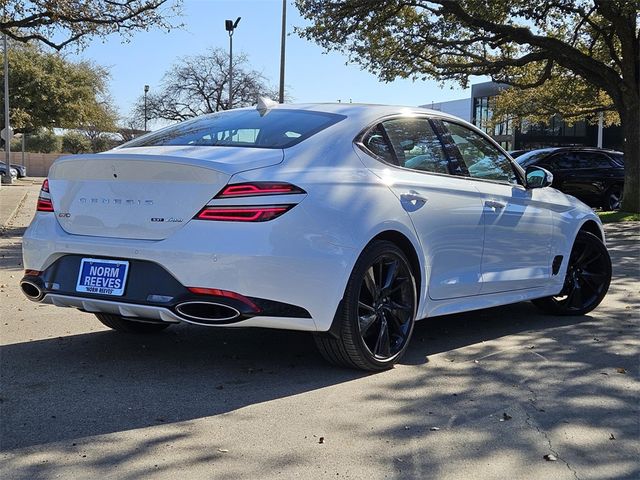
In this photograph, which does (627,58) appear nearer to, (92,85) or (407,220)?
(407,220)

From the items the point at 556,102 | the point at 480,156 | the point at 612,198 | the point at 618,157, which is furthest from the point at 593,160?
the point at 480,156

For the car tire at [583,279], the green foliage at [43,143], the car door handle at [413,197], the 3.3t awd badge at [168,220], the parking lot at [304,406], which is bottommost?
the parking lot at [304,406]

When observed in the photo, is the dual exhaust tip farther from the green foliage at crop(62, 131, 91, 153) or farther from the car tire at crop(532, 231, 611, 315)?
the green foliage at crop(62, 131, 91, 153)

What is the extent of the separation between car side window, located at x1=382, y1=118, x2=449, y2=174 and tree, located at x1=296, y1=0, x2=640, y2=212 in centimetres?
1168

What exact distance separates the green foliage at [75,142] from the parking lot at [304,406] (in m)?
73.6

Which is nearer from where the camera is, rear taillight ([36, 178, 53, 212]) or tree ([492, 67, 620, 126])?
rear taillight ([36, 178, 53, 212])

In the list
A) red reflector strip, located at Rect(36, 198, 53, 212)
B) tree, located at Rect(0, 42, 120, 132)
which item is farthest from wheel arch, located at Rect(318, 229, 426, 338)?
tree, located at Rect(0, 42, 120, 132)

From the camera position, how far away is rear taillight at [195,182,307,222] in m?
3.77

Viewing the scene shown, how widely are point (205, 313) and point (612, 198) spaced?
1707cm

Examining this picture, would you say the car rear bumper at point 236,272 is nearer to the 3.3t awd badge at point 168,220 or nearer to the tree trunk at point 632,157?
the 3.3t awd badge at point 168,220

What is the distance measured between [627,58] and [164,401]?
16.3m

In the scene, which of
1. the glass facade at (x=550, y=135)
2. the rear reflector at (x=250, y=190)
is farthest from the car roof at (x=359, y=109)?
the glass facade at (x=550, y=135)

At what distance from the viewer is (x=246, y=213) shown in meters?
3.77

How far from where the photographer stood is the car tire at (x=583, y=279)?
6.36 m
